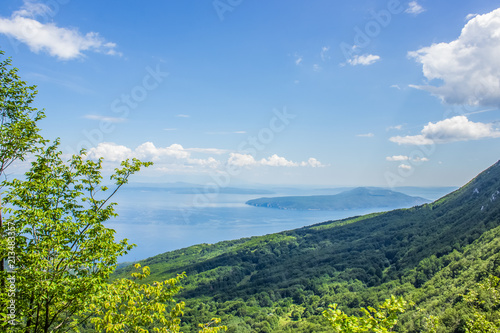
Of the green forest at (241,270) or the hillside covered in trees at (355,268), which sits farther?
the hillside covered in trees at (355,268)

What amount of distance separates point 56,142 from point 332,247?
163 m

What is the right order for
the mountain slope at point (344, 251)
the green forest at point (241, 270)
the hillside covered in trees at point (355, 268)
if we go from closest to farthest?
1. the green forest at point (241, 270)
2. the hillside covered in trees at point (355, 268)
3. the mountain slope at point (344, 251)

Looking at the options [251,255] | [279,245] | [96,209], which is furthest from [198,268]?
[96,209]

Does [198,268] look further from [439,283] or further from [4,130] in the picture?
[4,130]

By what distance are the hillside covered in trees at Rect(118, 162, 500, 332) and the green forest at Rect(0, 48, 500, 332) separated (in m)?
0.58

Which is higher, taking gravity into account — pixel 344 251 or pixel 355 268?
pixel 344 251

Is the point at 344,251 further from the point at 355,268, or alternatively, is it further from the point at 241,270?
the point at 241,270

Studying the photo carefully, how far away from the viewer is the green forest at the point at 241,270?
792 centimetres

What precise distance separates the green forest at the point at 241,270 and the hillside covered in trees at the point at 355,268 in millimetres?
582

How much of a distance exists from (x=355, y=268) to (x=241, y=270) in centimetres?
5576

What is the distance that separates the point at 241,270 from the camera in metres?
143

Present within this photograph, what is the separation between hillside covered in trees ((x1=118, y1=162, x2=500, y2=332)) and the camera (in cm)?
6912

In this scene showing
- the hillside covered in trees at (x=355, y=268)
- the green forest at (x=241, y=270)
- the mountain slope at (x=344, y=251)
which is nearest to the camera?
the green forest at (x=241, y=270)

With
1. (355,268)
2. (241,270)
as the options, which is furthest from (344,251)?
(241,270)
